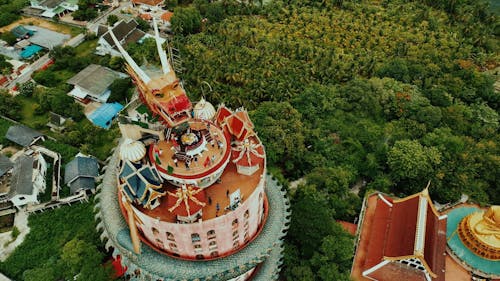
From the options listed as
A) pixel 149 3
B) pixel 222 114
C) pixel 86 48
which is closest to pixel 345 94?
pixel 222 114

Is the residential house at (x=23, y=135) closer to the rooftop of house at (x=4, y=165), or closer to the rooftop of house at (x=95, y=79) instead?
the rooftop of house at (x=4, y=165)

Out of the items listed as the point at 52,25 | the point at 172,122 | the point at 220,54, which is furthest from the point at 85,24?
the point at 172,122

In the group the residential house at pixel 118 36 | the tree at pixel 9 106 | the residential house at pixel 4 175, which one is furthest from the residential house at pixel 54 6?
the residential house at pixel 4 175

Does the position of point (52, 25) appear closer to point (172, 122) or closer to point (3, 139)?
point (3, 139)

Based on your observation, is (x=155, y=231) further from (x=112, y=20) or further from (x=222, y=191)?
(x=112, y=20)

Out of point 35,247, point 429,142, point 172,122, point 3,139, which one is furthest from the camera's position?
point 3,139

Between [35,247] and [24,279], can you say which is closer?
[24,279]

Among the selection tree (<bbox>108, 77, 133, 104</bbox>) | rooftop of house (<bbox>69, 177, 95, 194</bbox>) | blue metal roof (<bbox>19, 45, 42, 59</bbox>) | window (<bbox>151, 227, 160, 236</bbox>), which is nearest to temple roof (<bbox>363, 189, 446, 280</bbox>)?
window (<bbox>151, 227, 160, 236</bbox>)
